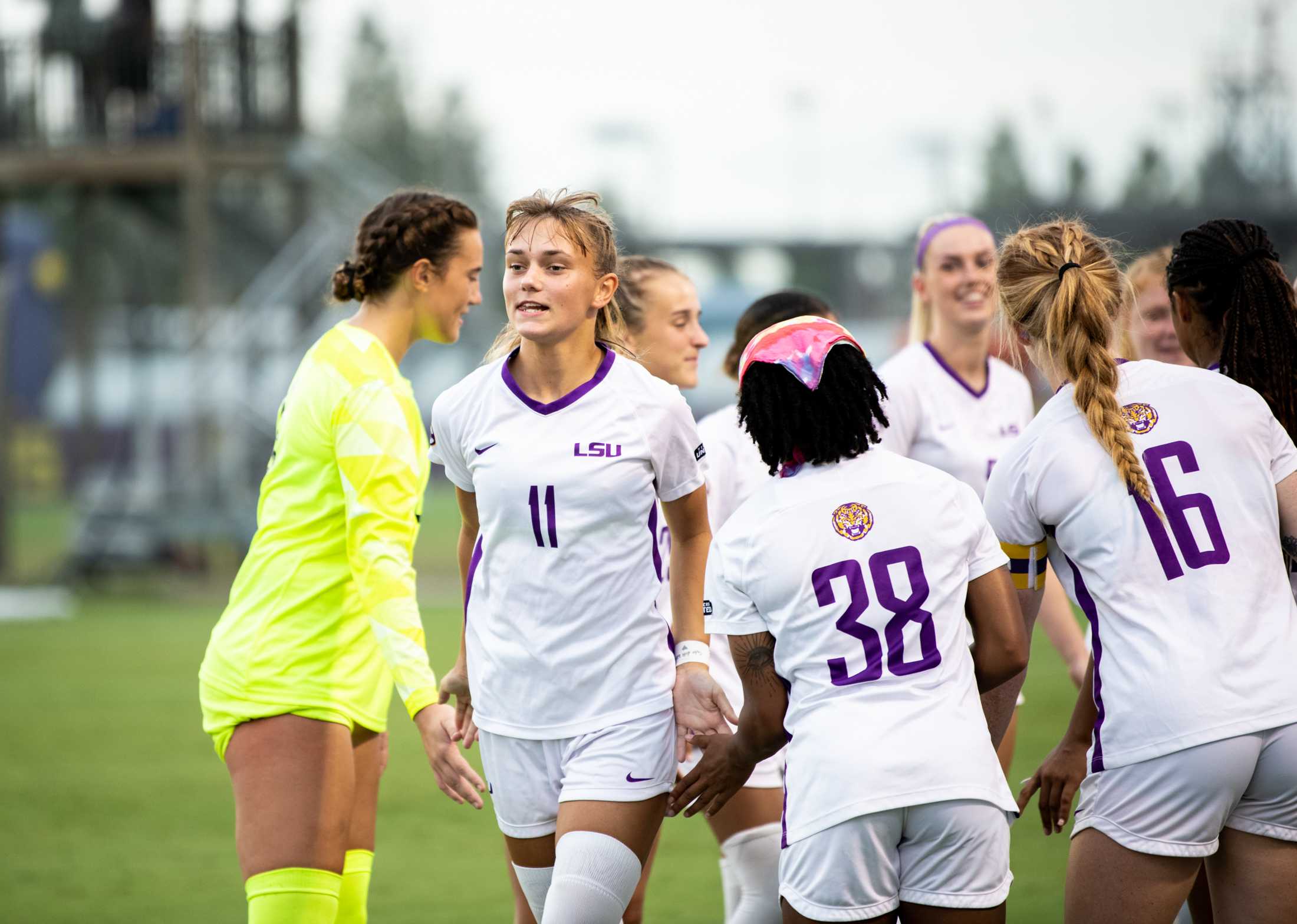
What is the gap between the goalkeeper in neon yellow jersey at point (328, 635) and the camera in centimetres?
341

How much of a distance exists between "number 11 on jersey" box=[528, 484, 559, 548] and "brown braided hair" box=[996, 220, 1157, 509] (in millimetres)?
1158

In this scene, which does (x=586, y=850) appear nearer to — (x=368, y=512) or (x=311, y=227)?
(x=368, y=512)

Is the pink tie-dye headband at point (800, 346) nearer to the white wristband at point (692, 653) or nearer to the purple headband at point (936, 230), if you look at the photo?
the white wristband at point (692, 653)

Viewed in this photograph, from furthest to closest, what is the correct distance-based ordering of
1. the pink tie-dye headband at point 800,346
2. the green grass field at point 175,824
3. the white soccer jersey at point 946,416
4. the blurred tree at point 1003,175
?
the blurred tree at point 1003,175 → the green grass field at point 175,824 → the white soccer jersey at point 946,416 → the pink tie-dye headband at point 800,346

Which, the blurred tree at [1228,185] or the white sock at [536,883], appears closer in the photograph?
the white sock at [536,883]

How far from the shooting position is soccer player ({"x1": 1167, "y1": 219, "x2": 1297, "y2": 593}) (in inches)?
127

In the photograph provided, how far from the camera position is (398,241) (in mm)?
3842

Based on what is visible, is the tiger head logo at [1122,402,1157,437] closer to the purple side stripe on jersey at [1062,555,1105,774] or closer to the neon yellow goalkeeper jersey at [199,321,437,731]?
the purple side stripe on jersey at [1062,555,1105,774]

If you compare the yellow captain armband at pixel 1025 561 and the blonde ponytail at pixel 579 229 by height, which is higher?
the blonde ponytail at pixel 579 229

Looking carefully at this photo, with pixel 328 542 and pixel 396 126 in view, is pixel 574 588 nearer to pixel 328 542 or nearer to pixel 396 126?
pixel 328 542

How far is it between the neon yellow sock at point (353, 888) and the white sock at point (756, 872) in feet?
3.60

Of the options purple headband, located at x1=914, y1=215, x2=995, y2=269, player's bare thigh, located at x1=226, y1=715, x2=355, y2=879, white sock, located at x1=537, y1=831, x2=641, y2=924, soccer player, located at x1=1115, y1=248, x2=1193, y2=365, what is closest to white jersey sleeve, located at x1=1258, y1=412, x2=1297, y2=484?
white sock, located at x1=537, y1=831, x2=641, y2=924

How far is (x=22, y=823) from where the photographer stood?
24.4 feet

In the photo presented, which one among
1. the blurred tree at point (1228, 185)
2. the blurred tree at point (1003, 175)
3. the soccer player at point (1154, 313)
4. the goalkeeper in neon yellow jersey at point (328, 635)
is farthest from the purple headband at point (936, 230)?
the blurred tree at point (1228, 185)
